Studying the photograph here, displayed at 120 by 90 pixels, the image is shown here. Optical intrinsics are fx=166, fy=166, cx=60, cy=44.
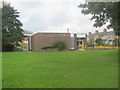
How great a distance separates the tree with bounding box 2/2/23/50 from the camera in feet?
90.7

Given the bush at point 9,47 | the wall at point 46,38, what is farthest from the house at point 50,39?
the bush at point 9,47

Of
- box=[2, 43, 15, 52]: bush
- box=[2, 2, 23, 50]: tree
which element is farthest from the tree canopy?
box=[2, 43, 15, 52]: bush

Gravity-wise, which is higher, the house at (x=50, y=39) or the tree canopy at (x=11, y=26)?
the tree canopy at (x=11, y=26)

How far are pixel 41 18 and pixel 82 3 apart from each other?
284 centimetres

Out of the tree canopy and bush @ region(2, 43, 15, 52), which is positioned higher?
the tree canopy

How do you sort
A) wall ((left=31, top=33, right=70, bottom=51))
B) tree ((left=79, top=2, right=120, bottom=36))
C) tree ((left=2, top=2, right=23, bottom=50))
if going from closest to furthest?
tree ((left=79, top=2, right=120, bottom=36)) → tree ((left=2, top=2, right=23, bottom=50)) → wall ((left=31, top=33, right=70, bottom=51))

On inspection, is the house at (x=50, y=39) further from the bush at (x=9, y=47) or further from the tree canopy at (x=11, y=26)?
the bush at (x=9, y=47)

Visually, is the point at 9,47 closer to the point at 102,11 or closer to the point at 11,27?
the point at 11,27

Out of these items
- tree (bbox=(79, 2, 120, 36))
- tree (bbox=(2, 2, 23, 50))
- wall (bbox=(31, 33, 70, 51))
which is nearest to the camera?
tree (bbox=(79, 2, 120, 36))

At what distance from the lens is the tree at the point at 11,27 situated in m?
27.7

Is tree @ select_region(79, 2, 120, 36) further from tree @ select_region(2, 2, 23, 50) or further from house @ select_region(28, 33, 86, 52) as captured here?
house @ select_region(28, 33, 86, 52)

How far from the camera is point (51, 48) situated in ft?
93.7

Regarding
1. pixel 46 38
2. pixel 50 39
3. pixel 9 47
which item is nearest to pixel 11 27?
pixel 9 47

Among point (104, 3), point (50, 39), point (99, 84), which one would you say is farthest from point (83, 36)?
point (99, 84)
